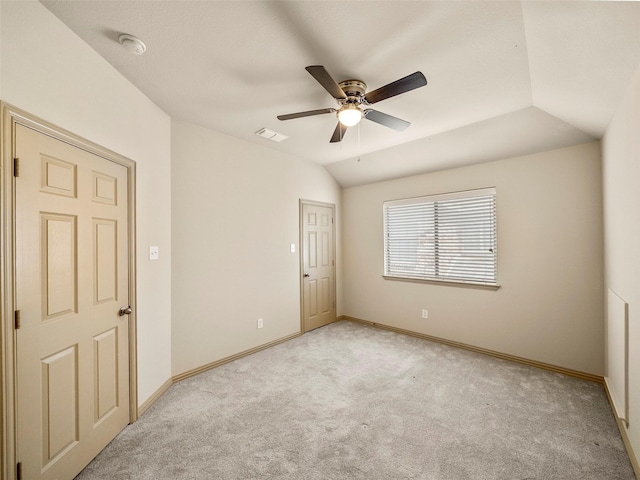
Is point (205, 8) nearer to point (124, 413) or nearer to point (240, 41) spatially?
point (240, 41)

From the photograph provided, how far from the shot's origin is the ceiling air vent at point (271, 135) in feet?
10.8

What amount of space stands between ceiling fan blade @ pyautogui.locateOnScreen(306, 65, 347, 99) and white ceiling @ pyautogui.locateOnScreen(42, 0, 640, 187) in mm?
223

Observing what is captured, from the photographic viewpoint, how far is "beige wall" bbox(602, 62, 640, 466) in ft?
5.71

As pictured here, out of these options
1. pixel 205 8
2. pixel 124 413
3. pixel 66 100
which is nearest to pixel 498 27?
pixel 205 8

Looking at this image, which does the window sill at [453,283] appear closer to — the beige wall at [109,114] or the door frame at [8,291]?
the beige wall at [109,114]

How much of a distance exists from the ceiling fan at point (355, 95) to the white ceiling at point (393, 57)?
0.38 feet

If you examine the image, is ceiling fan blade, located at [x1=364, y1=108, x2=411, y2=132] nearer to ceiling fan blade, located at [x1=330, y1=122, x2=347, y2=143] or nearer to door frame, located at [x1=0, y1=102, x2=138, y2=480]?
ceiling fan blade, located at [x1=330, y1=122, x2=347, y2=143]

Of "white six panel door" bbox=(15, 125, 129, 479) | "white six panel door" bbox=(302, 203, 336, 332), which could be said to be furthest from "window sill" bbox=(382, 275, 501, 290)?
"white six panel door" bbox=(15, 125, 129, 479)

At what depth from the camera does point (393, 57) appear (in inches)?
77.4

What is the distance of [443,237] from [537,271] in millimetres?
1162

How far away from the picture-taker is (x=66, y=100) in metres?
1.72

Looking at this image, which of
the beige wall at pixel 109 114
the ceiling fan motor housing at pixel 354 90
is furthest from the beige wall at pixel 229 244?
the ceiling fan motor housing at pixel 354 90

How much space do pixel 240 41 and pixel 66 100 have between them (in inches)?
44.2

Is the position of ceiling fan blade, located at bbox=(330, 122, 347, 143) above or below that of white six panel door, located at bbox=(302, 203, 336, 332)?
above
